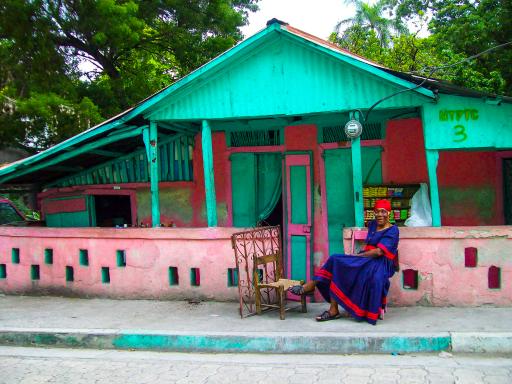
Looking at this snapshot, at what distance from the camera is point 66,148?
8258 millimetres

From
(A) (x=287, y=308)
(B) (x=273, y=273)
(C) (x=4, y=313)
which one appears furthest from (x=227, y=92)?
(C) (x=4, y=313)

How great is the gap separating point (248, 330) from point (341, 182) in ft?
10.2

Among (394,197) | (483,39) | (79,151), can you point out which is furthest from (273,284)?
(483,39)

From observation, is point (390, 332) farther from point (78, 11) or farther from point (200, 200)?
point (78, 11)

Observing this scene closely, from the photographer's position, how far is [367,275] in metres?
6.10

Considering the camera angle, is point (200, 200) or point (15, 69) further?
point (15, 69)

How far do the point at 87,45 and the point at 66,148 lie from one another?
21.7ft

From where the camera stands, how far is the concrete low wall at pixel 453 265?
654cm

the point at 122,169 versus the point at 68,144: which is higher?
the point at 68,144

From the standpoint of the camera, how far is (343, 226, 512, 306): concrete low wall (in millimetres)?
6543

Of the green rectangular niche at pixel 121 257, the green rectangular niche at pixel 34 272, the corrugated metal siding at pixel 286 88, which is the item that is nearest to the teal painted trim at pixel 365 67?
the corrugated metal siding at pixel 286 88

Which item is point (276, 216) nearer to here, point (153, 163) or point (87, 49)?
point (153, 163)

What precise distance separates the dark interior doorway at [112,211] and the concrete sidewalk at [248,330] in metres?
2.89

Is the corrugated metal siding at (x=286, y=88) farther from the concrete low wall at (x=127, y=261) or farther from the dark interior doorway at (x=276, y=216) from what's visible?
the dark interior doorway at (x=276, y=216)
